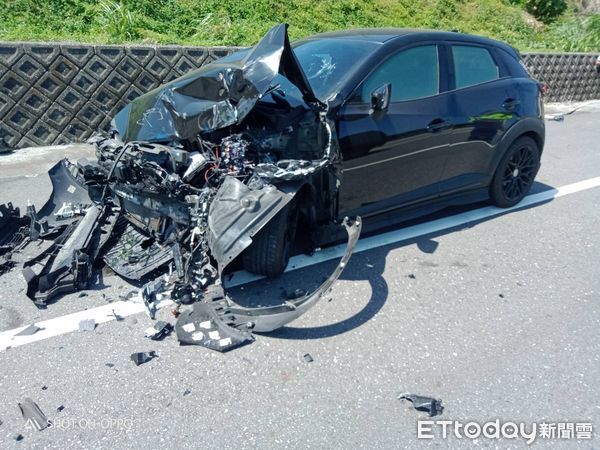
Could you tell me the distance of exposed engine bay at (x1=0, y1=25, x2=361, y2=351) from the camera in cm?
323

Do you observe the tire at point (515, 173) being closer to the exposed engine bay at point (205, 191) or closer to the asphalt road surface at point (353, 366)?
the asphalt road surface at point (353, 366)

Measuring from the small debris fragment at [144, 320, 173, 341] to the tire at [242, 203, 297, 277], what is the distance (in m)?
0.75

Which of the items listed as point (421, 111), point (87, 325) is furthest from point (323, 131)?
point (87, 325)

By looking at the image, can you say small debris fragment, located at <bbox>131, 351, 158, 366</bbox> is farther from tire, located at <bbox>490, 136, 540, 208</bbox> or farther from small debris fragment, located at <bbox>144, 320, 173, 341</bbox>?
tire, located at <bbox>490, 136, 540, 208</bbox>

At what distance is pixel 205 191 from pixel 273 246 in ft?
2.08

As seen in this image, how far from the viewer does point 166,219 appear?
12.0ft

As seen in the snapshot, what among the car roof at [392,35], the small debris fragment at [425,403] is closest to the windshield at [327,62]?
the car roof at [392,35]

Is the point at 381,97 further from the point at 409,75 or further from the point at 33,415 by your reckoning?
the point at 33,415

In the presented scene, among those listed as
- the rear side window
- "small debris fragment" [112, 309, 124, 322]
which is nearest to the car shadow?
"small debris fragment" [112, 309, 124, 322]

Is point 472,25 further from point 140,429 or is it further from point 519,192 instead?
point 140,429

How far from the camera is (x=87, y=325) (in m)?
3.35

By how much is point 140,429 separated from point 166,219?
1552mm

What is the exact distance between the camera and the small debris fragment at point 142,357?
303cm

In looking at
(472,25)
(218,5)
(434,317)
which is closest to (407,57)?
(434,317)
